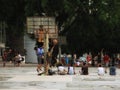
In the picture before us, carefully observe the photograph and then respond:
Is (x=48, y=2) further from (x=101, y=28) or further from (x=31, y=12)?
(x=101, y=28)

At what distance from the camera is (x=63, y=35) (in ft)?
174

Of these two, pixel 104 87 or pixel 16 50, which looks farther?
pixel 16 50

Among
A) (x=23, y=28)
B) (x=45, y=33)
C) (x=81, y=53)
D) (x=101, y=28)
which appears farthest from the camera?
(x=81, y=53)

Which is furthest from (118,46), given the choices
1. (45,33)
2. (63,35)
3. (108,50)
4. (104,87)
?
(104,87)

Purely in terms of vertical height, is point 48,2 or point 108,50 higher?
point 48,2

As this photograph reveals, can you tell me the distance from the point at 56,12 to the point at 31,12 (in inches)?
91.7

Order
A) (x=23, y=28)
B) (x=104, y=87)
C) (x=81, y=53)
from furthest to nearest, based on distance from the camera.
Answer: (x=81, y=53), (x=23, y=28), (x=104, y=87)

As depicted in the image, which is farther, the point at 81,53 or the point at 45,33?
the point at 81,53

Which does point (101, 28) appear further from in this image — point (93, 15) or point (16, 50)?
point (16, 50)

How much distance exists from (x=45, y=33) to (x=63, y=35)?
2882 centimetres

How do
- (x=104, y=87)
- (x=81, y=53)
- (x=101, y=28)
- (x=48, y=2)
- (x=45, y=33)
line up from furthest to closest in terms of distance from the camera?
1. (x=81, y=53)
2. (x=101, y=28)
3. (x=48, y=2)
4. (x=45, y=33)
5. (x=104, y=87)

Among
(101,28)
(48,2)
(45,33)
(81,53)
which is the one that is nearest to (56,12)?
(48,2)

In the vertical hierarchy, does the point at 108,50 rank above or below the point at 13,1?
below

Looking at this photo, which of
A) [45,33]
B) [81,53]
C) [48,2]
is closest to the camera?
[45,33]
